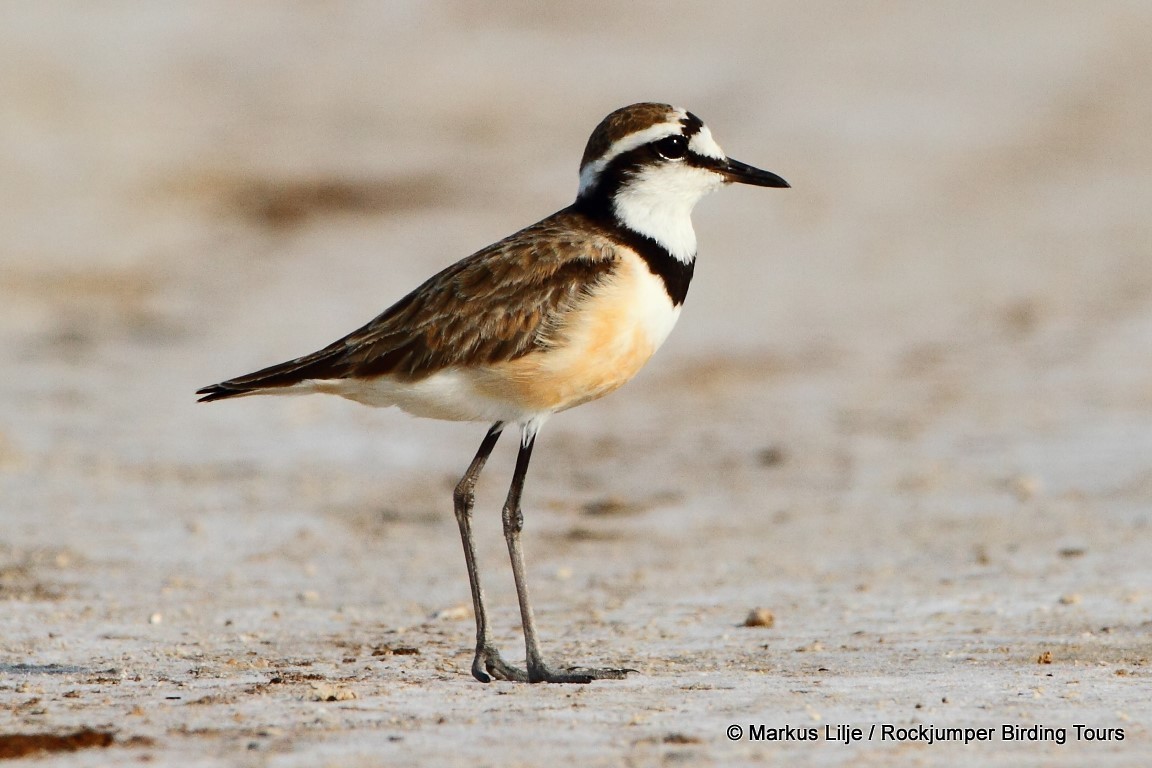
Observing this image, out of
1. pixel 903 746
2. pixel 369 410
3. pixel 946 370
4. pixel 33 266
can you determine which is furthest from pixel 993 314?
pixel 903 746

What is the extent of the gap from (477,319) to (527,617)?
128 cm

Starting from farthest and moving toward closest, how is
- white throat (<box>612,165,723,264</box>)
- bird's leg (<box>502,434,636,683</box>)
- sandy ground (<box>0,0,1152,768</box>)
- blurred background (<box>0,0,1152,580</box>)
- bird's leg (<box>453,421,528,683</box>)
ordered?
blurred background (<box>0,0,1152,580</box>) → white throat (<box>612,165,723,264</box>) → bird's leg (<box>453,421,528,683</box>) → bird's leg (<box>502,434,636,683</box>) → sandy ground (<box>0,0,1152,768</box>)

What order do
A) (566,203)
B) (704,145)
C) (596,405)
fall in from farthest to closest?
(566,203) → (596,405) → (704,145)

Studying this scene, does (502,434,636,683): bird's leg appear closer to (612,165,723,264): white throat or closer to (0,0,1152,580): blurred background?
(612,165,723,264): white throat

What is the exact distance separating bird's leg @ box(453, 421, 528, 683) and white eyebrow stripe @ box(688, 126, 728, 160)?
152 cm

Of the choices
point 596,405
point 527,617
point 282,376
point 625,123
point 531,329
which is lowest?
point 527,617

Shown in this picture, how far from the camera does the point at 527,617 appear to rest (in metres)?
7.04

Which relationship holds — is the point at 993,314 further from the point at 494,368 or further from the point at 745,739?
the point at 745,739

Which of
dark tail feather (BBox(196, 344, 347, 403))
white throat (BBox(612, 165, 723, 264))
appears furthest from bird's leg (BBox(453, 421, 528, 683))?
white throat (BBox(612, 165, 723, 264))

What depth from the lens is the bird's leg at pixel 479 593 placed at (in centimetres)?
688

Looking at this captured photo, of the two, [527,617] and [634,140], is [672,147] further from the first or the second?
[527,617]

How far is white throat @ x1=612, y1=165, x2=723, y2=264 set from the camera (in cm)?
741

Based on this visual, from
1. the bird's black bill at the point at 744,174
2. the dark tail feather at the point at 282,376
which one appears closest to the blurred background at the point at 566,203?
the dark tail feather at the point at 282,376

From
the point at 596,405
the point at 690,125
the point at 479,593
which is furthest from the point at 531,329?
the point at 596,405
